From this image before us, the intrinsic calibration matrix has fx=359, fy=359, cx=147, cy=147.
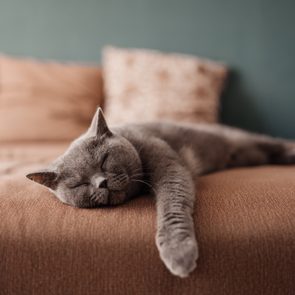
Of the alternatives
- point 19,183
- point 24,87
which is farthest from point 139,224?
point 24,87

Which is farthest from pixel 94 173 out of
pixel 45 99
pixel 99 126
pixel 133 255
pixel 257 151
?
pixel 45 99

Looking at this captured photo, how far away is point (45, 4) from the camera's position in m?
2.53

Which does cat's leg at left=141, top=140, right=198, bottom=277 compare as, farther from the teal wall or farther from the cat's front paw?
the teal wall

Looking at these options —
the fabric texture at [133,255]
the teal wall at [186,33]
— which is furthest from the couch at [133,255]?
the teal wall at [186,33]

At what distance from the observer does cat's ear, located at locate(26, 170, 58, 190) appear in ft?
3.60

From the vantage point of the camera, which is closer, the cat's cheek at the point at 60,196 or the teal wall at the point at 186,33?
the cat's cheek at the point at 60,196

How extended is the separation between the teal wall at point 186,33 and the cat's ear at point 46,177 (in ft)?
5.42

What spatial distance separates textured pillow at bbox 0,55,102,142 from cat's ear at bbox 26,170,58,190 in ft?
3.33

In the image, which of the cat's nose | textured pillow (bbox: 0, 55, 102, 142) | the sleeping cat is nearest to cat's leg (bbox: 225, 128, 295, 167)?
the sleeping cat

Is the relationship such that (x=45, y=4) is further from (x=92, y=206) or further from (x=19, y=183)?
(x=92, y=206)

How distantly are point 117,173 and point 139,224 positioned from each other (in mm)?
203

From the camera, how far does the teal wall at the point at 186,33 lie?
8.33ft

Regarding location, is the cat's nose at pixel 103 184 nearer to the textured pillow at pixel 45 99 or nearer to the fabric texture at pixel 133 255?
the fabric texture at pixel 133 255

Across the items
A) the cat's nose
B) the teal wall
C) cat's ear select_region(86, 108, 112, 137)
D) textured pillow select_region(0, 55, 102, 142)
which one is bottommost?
textured pillow select_region(0, 55, 102, 142)
